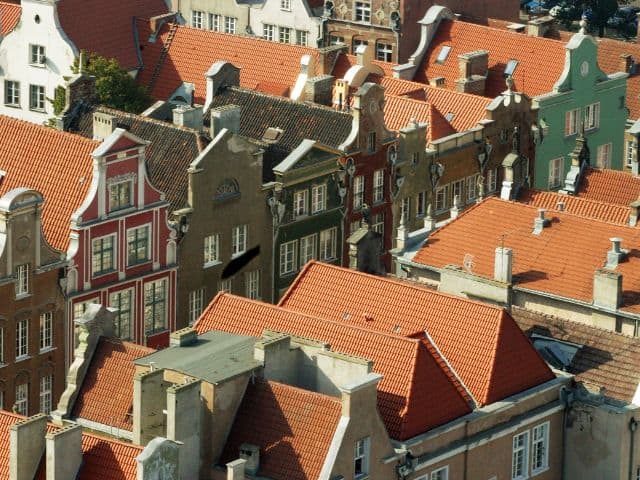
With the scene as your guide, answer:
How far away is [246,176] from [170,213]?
5101mm

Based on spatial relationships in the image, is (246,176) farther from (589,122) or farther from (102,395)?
(589,122)

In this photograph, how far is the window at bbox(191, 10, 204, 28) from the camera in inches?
6964

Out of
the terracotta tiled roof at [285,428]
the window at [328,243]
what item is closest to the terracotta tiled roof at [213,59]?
the window at [328,243]

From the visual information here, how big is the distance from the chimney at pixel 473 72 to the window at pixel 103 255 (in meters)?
41.7

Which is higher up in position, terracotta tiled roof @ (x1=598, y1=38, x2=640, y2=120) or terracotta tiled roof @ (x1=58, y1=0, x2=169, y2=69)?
terracotta tiled roof @ (x1=58, y1=0, x2=169, y2=69)

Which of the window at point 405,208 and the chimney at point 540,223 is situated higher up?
the chimney at point 540,223

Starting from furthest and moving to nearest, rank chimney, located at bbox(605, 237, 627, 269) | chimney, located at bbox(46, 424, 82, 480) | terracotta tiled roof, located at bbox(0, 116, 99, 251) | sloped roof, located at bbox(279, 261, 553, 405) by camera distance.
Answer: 1. terracotta tiled roof, located at bbox(0, 116, 99, 251)
2. chimney, located at bbox(605, 237, 627, 269)
3. sloped roof, located at bbox(279, 261, 553, 405)
4. chimney, located at bbox(46, 424, 82, 480)

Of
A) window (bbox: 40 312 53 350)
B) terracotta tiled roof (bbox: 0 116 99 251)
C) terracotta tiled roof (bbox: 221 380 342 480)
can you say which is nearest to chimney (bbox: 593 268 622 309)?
terracotta tiled roof (bbox: 0 116 99 251)

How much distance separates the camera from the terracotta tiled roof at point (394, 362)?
106 m

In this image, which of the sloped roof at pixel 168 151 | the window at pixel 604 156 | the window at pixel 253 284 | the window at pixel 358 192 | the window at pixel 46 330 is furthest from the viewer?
the window at pixel 604 156

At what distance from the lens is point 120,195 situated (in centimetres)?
12756

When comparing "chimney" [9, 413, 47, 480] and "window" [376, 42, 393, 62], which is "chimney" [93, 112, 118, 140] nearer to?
"chimney" [9, 413, 47, 480]

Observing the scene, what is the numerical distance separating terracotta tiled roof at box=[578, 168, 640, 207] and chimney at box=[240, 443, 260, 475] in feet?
156

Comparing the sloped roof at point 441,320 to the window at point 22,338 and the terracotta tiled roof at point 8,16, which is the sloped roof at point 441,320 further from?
the terracotta tiled roof at point 8,16
